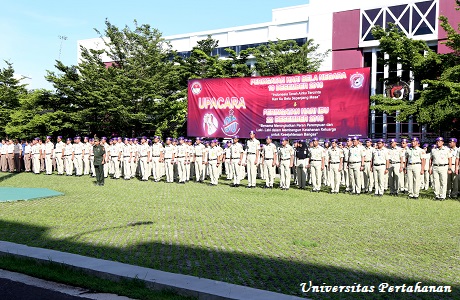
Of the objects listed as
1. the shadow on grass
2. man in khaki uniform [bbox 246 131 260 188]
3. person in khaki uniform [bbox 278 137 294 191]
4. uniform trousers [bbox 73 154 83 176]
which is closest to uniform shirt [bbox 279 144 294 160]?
person in khaki uniform [bbox 278 137 294 191]

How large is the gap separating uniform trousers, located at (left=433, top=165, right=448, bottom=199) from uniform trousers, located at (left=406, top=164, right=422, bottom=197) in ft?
1.50

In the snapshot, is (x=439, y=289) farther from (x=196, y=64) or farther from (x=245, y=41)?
(x=245, y=41)

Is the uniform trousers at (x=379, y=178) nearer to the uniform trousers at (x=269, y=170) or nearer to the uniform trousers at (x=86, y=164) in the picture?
the uniform trousers at (x=269, y=170)

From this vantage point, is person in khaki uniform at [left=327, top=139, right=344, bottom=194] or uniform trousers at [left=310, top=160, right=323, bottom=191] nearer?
person in khaki uniform at [left=327, top=139, right=344, bottom=194]

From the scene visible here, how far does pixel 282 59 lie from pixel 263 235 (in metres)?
19.8

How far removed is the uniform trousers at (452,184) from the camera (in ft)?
48.3

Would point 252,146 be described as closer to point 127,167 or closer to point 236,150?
point 236,150

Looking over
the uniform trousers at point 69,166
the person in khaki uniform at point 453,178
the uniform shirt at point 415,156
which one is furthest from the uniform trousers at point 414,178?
the uniform trousers at point 69,166

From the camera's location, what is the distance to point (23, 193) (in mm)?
14805

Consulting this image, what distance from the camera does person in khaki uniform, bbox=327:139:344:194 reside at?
52.6 feet

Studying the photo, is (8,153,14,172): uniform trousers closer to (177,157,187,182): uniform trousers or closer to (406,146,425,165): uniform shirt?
(177,157,187,182): uniform trousers

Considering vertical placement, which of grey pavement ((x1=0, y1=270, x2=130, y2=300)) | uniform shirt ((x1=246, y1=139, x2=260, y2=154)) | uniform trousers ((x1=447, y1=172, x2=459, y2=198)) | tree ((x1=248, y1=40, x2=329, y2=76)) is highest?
tree ((x1=248, y1=40, x2=329, y2=76))

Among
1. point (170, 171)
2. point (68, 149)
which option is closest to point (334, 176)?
point (170, 171)

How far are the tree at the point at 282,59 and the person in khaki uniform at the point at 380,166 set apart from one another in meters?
11.8
